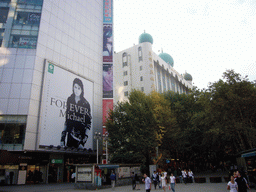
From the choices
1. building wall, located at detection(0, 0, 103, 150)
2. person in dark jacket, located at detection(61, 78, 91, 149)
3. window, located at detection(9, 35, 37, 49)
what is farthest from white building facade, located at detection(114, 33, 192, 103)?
window, located at detection(9, 35, 37, 49)

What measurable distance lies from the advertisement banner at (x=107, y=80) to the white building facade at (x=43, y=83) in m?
2.65

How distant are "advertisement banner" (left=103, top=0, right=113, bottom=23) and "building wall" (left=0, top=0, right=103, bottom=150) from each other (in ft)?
3.85

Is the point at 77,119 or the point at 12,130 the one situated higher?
the point at 77,119

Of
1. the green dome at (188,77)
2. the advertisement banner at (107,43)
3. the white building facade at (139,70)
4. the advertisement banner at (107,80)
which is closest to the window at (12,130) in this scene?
the advertisement banner at (107,80)

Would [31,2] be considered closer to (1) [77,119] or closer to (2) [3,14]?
(2) [3,14]

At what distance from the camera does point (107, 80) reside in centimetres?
4244

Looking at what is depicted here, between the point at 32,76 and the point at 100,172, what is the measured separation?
1769 cm

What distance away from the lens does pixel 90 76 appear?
39188mm

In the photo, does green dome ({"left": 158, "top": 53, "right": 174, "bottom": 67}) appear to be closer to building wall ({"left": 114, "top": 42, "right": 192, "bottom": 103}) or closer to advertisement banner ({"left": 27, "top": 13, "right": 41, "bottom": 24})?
building wall ({"left": 114, "top": 42, "right": 192, "bottom": 103})

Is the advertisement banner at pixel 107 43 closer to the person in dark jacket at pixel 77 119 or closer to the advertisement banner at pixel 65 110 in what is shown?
the advertisement banner at pixel 65 110

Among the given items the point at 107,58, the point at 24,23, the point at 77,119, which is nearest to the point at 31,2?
the point at 24,23

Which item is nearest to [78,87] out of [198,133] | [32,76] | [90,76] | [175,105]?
[90,76]

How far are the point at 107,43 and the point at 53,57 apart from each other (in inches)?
618

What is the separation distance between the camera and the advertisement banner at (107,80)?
41688 mm
